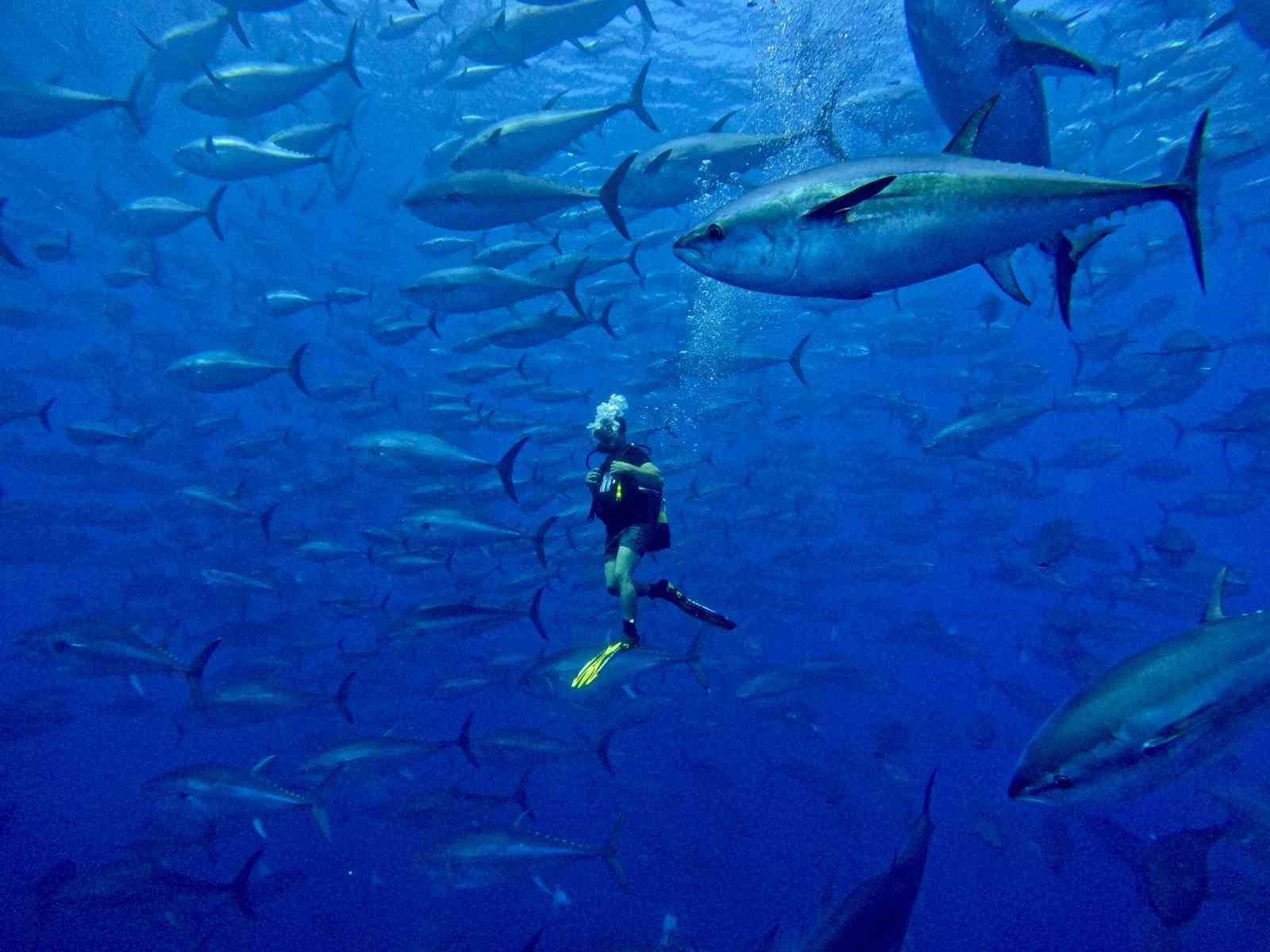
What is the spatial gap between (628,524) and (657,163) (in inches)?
144

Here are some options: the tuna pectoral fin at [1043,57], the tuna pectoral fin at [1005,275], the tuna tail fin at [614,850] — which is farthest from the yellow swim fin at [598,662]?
the tuna tail fin at [614,850]

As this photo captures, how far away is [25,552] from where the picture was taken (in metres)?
16.8

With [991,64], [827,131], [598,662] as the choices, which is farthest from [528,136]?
[598,662]

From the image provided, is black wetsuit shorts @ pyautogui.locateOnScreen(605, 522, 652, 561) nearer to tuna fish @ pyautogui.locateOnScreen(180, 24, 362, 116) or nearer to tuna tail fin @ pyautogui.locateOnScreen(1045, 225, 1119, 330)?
tuna tail fin @ pyautogui.locateOnScreen(1045, 225, 1119, 330)

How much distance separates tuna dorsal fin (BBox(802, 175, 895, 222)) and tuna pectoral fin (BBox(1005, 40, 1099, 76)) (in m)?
2.26

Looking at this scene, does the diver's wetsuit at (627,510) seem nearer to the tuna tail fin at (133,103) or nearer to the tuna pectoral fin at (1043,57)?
the tuna pectoral fin at (1043,57)

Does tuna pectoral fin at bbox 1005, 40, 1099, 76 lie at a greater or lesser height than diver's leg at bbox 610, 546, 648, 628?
greater

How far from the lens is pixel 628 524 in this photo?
3.71 metres

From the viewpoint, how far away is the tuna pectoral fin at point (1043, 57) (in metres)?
3.26

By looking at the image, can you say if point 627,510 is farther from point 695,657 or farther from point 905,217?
point 695,657

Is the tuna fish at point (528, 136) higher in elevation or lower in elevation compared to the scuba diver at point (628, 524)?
higher

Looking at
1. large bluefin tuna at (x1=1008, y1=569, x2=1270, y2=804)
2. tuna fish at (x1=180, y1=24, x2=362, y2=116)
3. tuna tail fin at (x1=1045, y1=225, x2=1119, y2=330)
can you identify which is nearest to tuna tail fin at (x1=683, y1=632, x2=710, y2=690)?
large bluefin tuna at (x1=1008, y1=569, x2=1270, y2=804)

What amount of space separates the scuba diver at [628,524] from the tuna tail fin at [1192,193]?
2412mm

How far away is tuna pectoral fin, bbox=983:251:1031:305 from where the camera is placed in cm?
250
